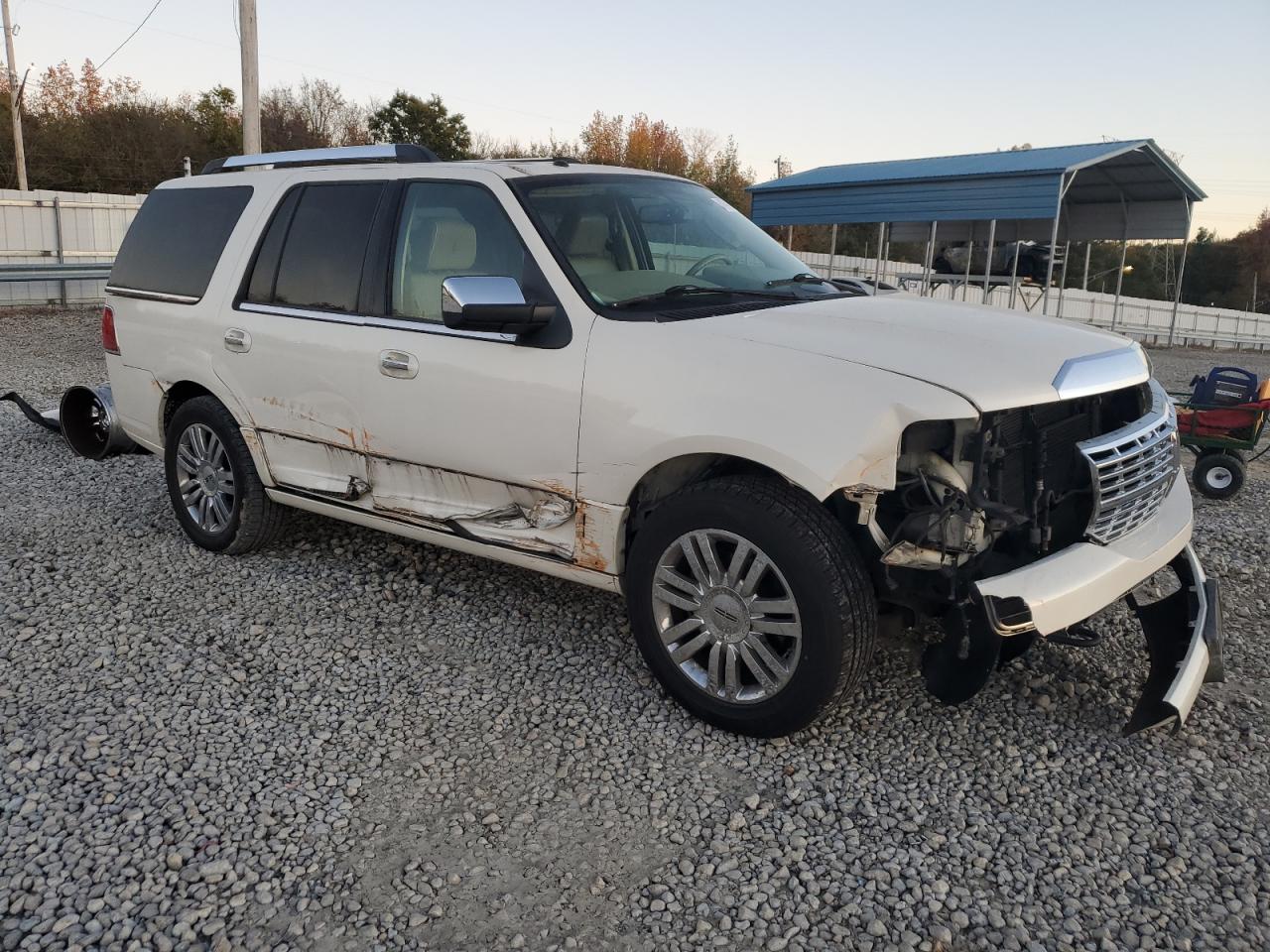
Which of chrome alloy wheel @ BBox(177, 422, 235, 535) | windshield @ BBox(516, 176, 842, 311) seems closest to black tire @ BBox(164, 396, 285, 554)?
chrome alloy wheel @ BBox(177, 422, 235, 535)

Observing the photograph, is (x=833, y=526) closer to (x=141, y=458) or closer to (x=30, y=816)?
(x=30, y=816)

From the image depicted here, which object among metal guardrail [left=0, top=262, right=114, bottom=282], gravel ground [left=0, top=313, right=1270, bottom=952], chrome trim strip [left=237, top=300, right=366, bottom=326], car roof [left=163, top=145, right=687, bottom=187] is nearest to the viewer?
gravel ground [left=0, top=313, right=1270, bottom=952]

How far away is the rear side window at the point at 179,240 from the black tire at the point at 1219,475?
22.3 feet

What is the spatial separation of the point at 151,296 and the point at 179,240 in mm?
339

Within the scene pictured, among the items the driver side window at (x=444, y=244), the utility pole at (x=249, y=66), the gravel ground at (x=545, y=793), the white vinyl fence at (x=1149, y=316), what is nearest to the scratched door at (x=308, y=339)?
the driver side window at (x=444, y=244)

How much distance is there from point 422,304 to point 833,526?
2.03 metres

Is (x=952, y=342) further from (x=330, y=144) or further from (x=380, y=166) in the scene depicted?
(x=330, y=144)

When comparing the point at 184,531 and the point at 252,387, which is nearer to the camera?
the point at 252,387

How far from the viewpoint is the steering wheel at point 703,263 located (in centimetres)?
410

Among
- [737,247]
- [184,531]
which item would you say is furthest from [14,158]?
[737,247]

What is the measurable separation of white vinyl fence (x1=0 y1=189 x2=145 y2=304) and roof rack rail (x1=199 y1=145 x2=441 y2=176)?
16385 mm

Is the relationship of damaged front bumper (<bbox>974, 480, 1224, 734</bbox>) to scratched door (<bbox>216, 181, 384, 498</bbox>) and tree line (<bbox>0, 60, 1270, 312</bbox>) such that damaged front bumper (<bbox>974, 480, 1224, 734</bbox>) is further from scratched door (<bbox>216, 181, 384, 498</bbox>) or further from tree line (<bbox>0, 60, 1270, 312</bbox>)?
tree line (<bbox>0, 60, 1270, 312</bbox>)

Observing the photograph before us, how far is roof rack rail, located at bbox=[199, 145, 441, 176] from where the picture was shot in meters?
4.52

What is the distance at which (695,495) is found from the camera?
133 inches
